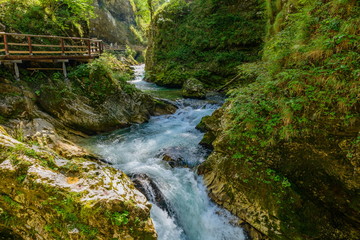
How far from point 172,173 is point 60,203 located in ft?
11.9

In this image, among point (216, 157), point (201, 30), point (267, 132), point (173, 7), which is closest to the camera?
point (267, 132)

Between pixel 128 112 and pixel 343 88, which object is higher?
pixel 343 88

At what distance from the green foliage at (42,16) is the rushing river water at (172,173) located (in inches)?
271

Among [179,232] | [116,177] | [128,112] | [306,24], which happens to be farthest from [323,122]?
[128,112]

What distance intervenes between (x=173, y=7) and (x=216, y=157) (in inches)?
878

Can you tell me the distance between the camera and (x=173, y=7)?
22.8m

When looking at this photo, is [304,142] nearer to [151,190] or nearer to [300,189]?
[300,189]

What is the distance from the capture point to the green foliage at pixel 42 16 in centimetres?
940

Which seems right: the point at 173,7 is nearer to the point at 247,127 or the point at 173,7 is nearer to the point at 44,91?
the point at 44,91

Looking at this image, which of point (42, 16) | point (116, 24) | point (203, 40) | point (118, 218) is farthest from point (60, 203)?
point (116, 24)

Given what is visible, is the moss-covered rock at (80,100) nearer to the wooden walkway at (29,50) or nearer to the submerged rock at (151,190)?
the wooden walkway at (29,50)

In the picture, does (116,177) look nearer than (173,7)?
Yes

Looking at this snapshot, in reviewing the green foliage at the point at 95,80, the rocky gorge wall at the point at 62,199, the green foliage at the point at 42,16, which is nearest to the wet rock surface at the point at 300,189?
the rocky gorge wall at the point at 62,199

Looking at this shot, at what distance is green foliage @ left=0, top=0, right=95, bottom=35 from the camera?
940 cm
